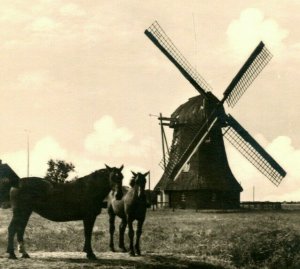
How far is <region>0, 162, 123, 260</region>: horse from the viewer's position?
48.5 ft

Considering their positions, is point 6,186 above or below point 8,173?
below

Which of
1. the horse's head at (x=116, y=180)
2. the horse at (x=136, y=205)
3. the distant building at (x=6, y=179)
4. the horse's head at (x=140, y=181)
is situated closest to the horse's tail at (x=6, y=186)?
the distant building at (x=6, y=179)

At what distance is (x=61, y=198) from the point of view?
49.3 feet

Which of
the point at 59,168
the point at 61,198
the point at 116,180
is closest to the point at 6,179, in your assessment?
the point at 61,198

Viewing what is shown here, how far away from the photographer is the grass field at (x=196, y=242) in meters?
19.3

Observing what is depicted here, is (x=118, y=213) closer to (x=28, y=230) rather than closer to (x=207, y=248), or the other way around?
(x=207, y=248)

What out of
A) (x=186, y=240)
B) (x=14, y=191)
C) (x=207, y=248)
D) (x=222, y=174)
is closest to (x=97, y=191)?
(x=14, y=191)

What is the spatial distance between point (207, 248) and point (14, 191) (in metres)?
10.6

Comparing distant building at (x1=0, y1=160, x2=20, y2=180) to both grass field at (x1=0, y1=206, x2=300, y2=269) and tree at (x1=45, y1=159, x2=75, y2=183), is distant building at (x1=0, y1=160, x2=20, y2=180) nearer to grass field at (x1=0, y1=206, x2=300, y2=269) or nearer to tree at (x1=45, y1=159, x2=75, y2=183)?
grass field at (x1=0, y1=206, x2=300, y2=269)

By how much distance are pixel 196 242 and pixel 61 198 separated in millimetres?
11569

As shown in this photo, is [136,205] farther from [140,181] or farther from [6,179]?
[6,179]

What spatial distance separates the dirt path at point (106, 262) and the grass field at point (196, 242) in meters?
0.05

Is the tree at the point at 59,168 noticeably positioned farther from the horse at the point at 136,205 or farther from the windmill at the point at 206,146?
the horse at the point at 136,205

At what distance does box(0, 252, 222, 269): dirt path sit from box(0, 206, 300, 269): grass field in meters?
0.05
